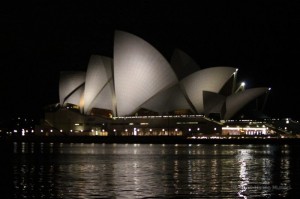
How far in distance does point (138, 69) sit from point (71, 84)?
56.4 ft

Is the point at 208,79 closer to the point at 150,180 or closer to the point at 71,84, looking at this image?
the point at 71,84

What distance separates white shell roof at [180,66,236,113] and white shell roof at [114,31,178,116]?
1831 mm

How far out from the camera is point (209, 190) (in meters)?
20.5

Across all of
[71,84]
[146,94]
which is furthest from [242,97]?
[71,84]

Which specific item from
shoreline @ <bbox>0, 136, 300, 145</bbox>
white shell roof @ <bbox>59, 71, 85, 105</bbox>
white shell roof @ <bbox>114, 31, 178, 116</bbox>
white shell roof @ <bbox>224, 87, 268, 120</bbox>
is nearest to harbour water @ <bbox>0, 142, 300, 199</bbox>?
white shell roof @ <bbox>114, 31, 178, 116</bbox>

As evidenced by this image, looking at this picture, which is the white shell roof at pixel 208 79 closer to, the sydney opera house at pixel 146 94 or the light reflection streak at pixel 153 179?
the sydney opera house at pixel 146 94

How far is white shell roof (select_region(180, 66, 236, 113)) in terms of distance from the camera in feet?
218

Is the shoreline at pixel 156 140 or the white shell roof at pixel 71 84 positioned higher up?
the white shell roof at pixel 71 84

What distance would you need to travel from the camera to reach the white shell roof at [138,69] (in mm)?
63000

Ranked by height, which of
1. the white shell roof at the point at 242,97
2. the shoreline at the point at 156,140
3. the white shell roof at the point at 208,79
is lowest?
the shoreline at the point at 156,140

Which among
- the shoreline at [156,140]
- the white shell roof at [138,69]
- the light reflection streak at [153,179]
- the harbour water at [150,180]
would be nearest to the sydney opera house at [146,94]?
the white shell roof at [138,69]

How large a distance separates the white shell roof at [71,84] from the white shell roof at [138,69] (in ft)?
34.2

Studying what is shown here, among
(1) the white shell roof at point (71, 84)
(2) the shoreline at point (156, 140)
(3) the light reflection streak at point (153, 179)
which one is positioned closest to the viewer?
(3) the light reflection streak at point (153, 179)

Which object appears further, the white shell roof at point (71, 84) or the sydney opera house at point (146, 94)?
the white shell roof at point (71, 84)
